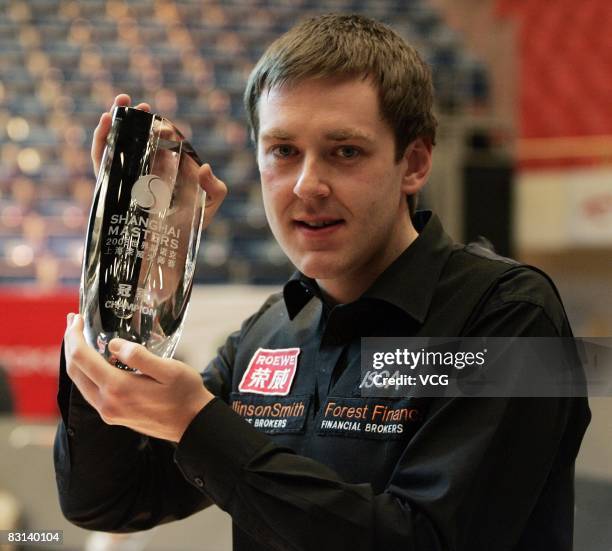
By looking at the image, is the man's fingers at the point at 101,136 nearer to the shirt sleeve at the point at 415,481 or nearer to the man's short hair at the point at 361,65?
the man's short hair at the point at 361,65

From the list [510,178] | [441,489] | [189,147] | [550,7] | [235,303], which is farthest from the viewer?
[550,7]

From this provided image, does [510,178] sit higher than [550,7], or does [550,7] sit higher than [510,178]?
[550,7]

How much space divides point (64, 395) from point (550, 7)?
626cm

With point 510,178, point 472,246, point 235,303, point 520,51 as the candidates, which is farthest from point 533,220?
point 472,246

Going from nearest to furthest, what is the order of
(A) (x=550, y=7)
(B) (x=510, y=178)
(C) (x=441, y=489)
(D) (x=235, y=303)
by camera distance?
1. (C) (x=441, y=489)
2. (D) (x=235, y=303)
3. (B) (x=510, y=178)
4. (A) (x=550, y=7)

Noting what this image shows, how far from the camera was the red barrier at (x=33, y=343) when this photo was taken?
3.47 metres

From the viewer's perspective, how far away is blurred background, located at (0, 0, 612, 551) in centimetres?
508

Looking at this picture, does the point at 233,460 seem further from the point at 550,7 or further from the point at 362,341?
the point at 550,7

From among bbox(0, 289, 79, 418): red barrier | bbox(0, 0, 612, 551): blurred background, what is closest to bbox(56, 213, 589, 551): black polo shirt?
bbox(0, 0, 612, 551): blurred background

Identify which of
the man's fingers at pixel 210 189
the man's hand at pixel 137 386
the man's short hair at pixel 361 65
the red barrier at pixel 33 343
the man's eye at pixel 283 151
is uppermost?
the man's short hair at pixel 361 65

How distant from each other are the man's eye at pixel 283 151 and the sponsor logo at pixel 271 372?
248 mm

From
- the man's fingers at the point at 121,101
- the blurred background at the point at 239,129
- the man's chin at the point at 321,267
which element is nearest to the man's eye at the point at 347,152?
the man's chin at the point at 321,267

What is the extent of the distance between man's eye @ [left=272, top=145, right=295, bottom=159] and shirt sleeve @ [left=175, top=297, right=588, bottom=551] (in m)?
0.26

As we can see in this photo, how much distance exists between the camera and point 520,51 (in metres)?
6.48
